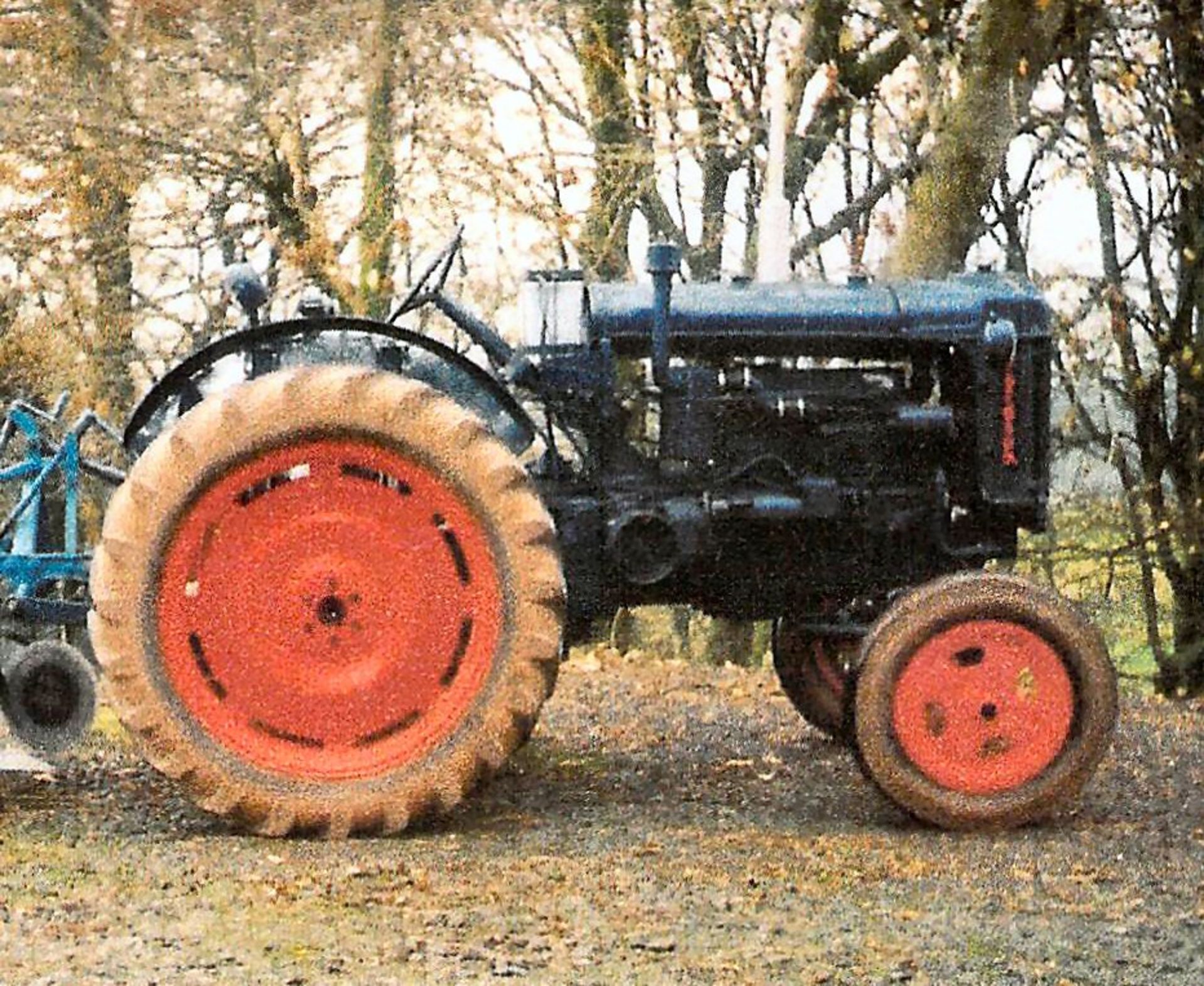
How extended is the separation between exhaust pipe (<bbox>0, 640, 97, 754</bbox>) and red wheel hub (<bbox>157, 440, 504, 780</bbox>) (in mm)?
1702

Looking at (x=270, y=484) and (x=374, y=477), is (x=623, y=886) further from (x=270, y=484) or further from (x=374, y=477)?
(x=270, y=484)

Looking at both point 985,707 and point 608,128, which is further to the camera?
point 608,128

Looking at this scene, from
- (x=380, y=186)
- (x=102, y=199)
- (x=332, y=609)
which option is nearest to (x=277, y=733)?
(x=332, y=609)

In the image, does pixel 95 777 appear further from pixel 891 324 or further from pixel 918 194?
pixel 918 194

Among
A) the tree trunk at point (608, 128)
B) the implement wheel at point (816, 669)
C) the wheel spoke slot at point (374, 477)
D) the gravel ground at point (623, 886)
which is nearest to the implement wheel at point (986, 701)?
the gravel ground at point (623, 886)

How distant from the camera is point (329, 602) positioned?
221 inches

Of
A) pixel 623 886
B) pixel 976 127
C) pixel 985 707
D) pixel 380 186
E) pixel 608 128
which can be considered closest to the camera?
pixel 623 886

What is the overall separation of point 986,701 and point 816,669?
66.3 inches

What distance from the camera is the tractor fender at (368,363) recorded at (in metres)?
5.91

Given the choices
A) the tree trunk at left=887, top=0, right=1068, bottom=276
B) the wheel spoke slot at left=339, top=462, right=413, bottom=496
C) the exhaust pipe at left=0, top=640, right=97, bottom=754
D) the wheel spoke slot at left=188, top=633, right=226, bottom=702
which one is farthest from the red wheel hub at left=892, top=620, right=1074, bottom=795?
the tree trunk at left=887, top=0, right=1068, bottom=276

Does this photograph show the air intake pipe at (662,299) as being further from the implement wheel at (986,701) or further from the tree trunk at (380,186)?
the tree trunk at (380,186)

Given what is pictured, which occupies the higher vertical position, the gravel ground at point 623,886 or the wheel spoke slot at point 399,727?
the wheel spoke slot at point 399,727

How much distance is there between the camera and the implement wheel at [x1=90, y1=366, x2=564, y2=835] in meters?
5.50

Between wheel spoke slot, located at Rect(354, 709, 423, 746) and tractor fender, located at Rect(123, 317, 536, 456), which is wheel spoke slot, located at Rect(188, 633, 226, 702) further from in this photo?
tractor fender, located at Rect(123, 317, 536, 456)
